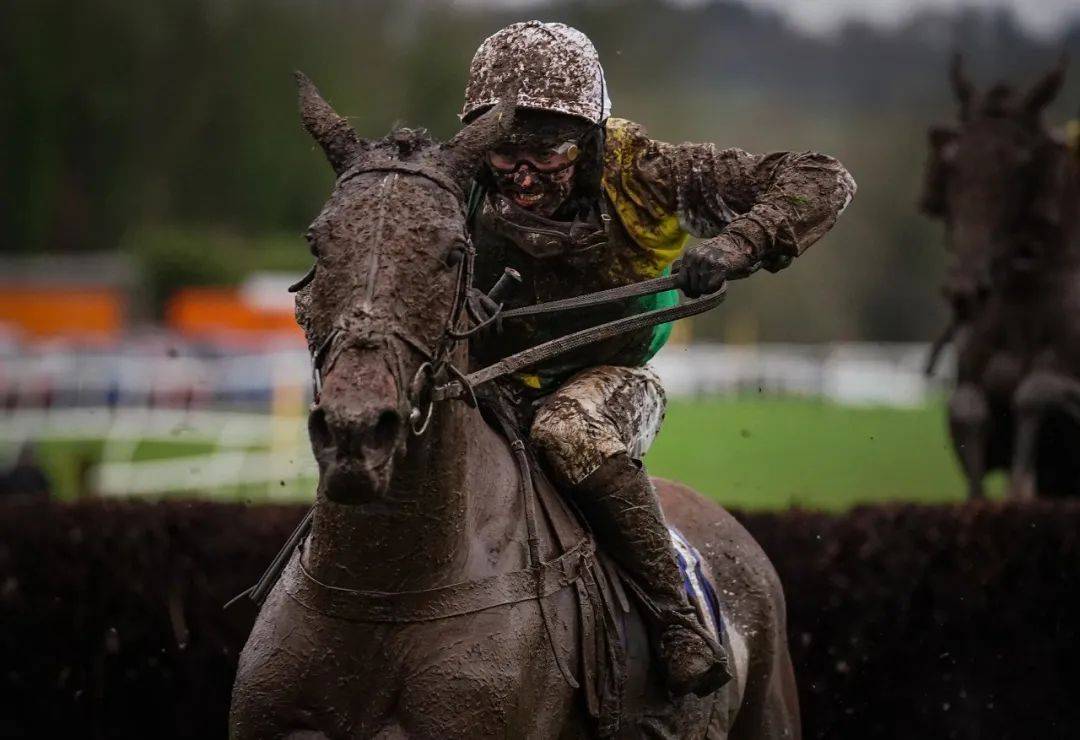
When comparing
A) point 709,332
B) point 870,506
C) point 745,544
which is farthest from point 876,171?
point 745,544

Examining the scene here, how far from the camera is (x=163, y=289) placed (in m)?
46.2

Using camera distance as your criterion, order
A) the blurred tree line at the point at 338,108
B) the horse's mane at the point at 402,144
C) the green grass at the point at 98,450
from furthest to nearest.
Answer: the blurred tree line at the point at 338,108
the green grass at the point at 98,450
the horse's mane at the point at 402,144

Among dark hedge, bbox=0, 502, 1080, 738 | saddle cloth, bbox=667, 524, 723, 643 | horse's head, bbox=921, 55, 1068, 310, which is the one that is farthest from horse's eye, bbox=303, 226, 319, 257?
horse's head, bbox=921, 55, 1068, 310

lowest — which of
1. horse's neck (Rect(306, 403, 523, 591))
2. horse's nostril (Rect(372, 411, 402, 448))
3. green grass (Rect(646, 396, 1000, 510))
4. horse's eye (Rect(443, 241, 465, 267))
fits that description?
green grass (Rect(646, 396, 1000, 510))

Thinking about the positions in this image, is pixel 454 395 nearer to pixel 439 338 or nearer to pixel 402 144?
pixel 439 338

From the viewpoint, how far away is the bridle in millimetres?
3072

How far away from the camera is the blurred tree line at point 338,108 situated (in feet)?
156

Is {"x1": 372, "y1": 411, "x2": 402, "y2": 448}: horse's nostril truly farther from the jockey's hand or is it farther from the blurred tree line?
the blurred tree line

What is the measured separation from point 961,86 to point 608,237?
27.5ft

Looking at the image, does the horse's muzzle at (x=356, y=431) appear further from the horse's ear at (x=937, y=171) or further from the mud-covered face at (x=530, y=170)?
the horse's ear at (x=937, y=171)

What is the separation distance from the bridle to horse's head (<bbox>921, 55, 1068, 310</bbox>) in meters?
7.65

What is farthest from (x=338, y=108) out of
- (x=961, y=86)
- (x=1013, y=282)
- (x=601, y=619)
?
(x=601, y=619)

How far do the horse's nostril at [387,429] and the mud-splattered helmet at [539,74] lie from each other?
4.53 feet

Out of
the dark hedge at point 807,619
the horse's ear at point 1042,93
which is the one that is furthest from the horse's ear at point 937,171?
the dark hedge at point 807,619
